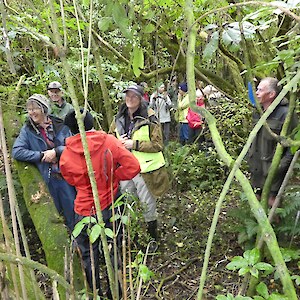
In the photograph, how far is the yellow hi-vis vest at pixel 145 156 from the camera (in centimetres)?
398

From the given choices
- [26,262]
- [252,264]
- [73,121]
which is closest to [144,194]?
[73,121]

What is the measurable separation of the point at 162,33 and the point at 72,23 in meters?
1.33

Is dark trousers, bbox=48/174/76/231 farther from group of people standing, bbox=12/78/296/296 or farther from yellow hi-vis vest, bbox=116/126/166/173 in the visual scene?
yellow hi-vis vest, bbox=116/126/166/173

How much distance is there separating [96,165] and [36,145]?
1.31 m

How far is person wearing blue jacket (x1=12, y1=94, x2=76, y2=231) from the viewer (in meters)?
3.79

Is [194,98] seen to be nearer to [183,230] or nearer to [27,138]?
[27,138]

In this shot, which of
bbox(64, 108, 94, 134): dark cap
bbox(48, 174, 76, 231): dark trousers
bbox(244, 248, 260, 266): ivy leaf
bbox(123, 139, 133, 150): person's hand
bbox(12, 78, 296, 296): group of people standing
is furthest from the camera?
bbox(48, 174, 76, 231): dark trousers

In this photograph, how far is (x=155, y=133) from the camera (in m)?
3.98

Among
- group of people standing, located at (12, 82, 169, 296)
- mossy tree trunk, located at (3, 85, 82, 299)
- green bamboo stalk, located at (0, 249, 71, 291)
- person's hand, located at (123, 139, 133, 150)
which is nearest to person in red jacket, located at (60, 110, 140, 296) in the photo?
mossy tree trunk, located at (3, 85, 82, 299)

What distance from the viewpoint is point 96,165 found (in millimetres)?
2842

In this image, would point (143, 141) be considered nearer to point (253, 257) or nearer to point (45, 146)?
point (45, 146)

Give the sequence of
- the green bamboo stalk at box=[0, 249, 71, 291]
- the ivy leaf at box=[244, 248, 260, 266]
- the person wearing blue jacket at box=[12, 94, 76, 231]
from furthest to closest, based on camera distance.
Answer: the person wearing blue jacket at box=[12, 94, 76, 231], the ivy leaf at box=[244, 248, 260, 266], the green bamboo stalk at box=[0, 249, 71, 291]

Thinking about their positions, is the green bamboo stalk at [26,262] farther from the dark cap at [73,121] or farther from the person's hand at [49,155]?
the person's hand at [49,155]

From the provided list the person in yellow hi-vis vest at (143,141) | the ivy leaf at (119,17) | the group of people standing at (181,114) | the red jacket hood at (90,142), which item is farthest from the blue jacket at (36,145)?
the group of people standing at (181,114)
